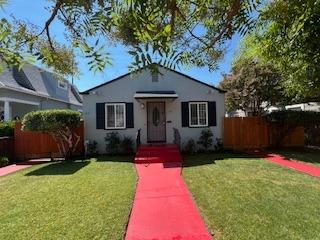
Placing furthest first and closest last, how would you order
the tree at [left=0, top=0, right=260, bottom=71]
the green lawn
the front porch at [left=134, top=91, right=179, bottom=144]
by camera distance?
1. the front porch at [left=134, top=91, right=179, bottom=144]
2. the green lawn
3. the tree at [left=0, top=0, right=260, bottom=71]

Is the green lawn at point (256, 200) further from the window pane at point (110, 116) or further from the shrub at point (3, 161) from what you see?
the shrub at point (3, 161)

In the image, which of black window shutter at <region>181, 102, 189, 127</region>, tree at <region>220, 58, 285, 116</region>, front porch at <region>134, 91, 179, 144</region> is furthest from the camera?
tree at <region>220, 58, 285, 116</region>

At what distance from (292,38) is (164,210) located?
605 cm

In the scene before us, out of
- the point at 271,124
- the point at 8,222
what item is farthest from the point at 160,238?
the point at 271,124

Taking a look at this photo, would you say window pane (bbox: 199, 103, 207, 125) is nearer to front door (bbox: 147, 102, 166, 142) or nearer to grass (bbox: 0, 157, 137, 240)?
front door (bbox: 147, 102, 166, 142)

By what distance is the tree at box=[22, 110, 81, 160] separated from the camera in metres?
16.1

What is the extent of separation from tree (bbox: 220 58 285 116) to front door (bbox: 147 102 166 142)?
16.8 feet

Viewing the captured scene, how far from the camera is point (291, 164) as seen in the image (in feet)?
46.8

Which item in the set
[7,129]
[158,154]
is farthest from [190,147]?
[7,129]

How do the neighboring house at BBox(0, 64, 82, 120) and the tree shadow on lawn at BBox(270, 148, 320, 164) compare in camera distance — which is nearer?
the tree shadow on lawn at BBox(270, 148, 320, 164)

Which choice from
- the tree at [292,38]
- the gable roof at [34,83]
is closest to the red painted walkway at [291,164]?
the tree at [292,38]

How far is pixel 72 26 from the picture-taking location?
2.47 m

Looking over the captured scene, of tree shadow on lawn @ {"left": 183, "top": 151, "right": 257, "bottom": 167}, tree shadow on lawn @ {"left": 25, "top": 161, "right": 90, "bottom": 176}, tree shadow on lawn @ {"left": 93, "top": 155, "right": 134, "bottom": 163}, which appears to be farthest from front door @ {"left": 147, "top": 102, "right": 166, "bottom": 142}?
tree shadow on lawn @ {"left": 25, "top": 161, "right": 90, "bottom": 176}

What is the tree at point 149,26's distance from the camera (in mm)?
1723
